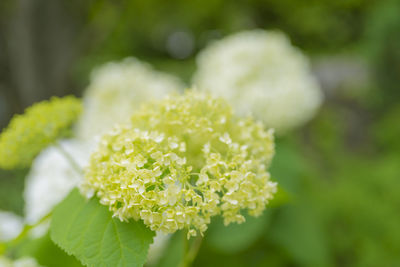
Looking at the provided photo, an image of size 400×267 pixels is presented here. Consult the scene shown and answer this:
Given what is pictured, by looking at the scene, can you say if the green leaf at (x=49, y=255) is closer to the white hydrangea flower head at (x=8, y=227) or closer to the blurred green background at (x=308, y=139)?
the blurred green background at (x=308, y=139)

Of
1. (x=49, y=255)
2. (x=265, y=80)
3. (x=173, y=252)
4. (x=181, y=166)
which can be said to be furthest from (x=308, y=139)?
(x=181, y=166)

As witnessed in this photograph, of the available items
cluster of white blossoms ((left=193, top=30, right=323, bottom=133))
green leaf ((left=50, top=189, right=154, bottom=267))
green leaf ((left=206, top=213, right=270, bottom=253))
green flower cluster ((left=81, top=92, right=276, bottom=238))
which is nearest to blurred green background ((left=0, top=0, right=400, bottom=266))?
green leaf ((left=206, top=213, right=270, bottom=253))

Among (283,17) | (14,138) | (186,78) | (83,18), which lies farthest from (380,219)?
(283,17)

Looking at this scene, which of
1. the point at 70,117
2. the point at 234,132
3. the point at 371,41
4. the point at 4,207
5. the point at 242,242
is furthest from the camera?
the point at 371,41

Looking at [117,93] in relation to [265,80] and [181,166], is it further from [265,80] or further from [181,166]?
[181,166]

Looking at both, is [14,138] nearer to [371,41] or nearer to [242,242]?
[242,242]

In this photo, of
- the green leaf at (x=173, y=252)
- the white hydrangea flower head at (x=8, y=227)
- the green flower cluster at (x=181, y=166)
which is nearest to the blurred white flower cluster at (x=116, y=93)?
the white hydrangea flower head at (x=8, y=227)
